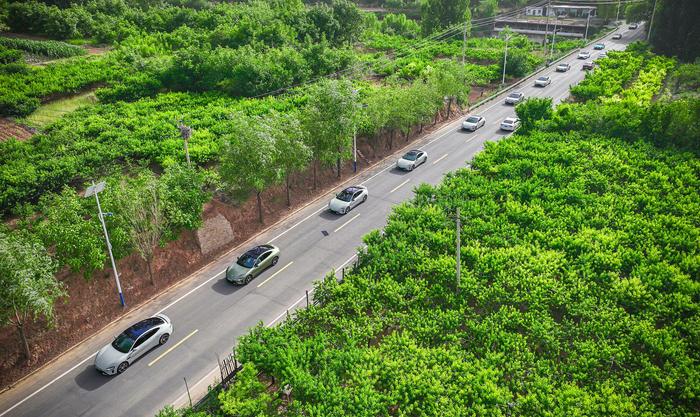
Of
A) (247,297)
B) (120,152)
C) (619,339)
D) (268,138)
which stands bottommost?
(247,297)

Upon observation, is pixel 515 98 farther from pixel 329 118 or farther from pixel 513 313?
pixel 513 313

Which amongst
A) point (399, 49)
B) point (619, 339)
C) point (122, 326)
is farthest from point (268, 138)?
point (399, 49)

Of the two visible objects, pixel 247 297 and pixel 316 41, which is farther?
pixel 316 41

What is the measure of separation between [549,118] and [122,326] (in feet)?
144

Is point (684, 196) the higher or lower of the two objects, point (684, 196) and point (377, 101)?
the lower

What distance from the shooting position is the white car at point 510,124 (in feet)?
189

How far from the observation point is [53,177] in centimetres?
3841

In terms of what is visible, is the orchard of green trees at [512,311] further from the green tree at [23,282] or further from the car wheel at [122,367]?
the green tree at [23,282]

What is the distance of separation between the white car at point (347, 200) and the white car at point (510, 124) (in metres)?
23.8

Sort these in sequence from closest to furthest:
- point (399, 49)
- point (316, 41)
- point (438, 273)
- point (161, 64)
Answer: point (438, 273)
point (161, 64)
point (316, 41)
point (399, 49)

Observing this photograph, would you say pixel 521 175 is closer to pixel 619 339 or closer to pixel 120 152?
pixel 619 339

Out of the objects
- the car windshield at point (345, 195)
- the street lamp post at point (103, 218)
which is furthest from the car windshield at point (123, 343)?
the car windshield at point (345, 195)

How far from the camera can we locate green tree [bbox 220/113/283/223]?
117 ft

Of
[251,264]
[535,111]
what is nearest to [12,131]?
[251,264]
